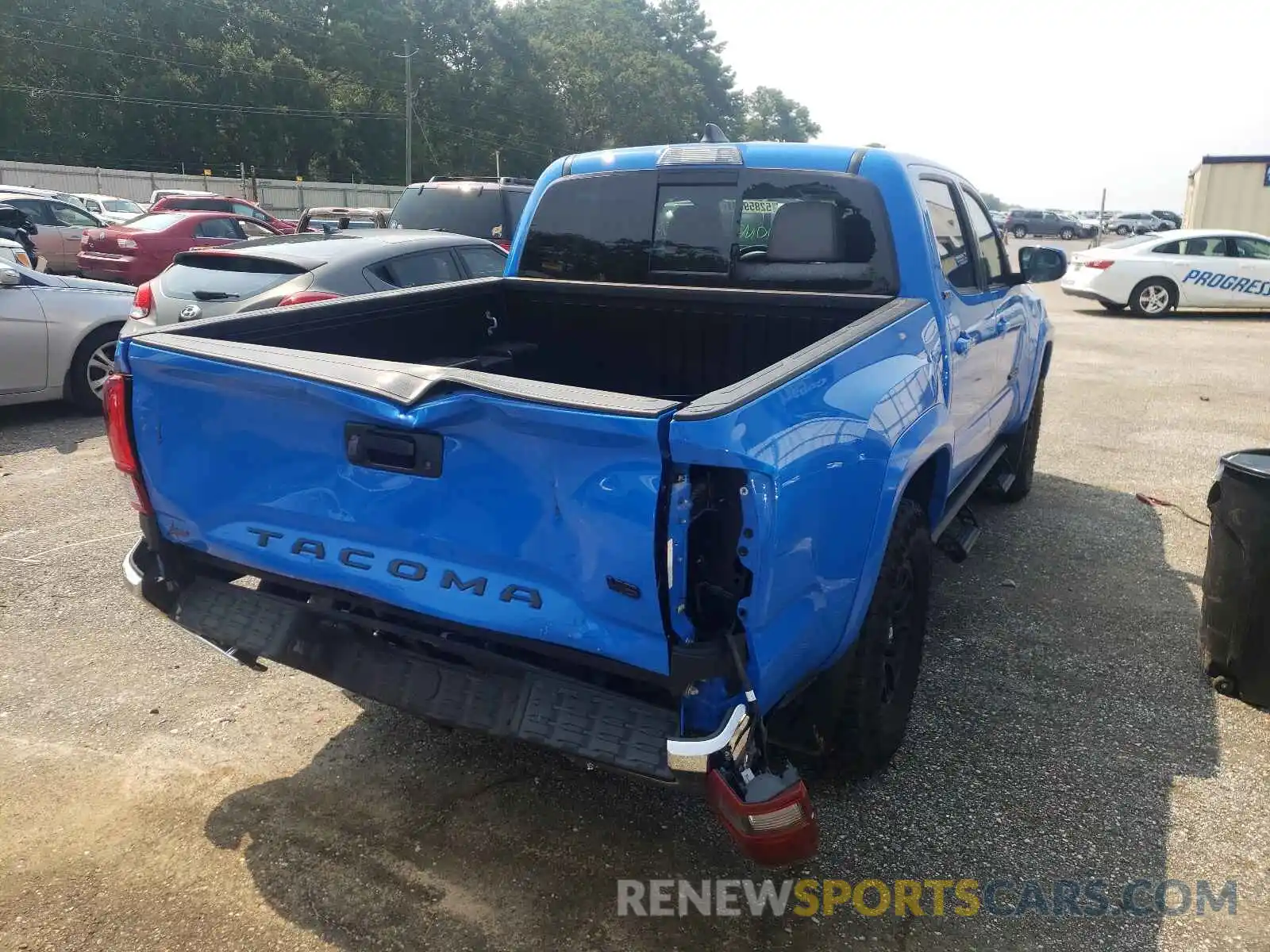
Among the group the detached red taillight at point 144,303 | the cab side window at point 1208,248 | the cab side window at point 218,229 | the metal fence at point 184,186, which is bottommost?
the detached red taillight at point 144,303

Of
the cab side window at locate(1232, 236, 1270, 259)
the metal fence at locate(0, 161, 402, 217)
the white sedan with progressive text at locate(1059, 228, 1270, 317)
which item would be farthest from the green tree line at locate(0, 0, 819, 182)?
the cab side window at locate(1232, 236, 1270, 259)

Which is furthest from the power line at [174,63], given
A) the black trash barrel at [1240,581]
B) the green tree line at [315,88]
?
the black trash barrel at [1240,581]

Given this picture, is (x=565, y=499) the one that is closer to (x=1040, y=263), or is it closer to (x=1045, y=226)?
(x=1040, y=263)

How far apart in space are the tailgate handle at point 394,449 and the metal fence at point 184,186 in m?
37.5

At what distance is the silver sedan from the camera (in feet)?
23.4

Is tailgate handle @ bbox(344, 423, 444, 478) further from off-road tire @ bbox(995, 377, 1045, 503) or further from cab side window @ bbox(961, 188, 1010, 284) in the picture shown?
off-road tire @ bbox(995, 377, 1045, 503)

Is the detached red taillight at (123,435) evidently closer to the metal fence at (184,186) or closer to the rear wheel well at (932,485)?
the rear wheel well at (932,485)

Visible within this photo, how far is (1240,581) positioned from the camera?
142 inches

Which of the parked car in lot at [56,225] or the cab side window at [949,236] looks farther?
the parked car in lot at [56,225]

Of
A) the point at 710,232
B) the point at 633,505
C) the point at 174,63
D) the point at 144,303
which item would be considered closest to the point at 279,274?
the point at 144,303

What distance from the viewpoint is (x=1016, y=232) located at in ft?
182

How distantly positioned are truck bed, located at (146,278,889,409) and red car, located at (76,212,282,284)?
11.0 metres

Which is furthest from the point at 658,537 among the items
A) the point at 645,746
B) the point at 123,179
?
the point at 123,179

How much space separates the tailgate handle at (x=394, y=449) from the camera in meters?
2.29
